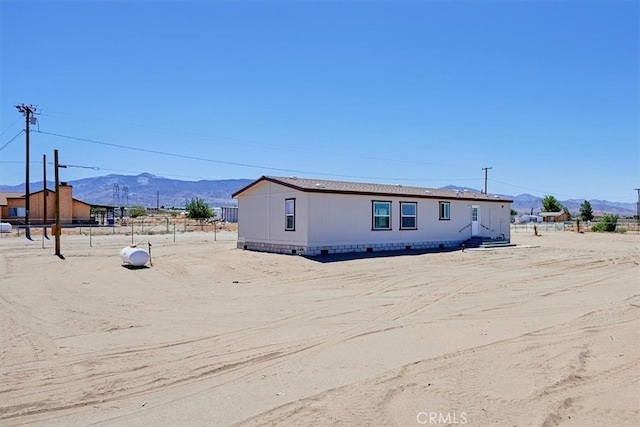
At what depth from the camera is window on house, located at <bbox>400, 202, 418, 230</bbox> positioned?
23969 mm

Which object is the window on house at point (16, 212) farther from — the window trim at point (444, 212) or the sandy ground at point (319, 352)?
the window trim at point (444, 212)

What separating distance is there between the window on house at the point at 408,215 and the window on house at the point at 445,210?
7.04 ft

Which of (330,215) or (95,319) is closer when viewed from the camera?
(95,319)

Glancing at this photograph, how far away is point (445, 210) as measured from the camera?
2622cm

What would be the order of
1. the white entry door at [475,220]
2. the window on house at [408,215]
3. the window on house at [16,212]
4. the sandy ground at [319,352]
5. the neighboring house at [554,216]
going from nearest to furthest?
the sandy ground at [319,352] < the window on house at [408,215] < the white entry door at [475,220] < the window on house at [16,212] < the neighboring house at [554,216]

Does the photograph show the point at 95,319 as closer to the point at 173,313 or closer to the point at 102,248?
the point at 173,313

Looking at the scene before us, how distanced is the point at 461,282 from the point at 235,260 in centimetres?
891

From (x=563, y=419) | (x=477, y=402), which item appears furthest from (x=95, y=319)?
(x=563, y=419)

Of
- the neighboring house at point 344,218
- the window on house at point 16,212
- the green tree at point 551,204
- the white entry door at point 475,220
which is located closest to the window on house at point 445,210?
the neighboring house at point 344,218

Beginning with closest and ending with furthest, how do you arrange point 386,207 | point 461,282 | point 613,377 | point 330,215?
point 613,377
point 461,282
point 330,215
point 386,207

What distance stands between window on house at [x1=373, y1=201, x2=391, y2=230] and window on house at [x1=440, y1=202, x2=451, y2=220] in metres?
4.02

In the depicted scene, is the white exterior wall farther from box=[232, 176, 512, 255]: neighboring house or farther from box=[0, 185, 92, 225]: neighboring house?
box=[0, 185, 92, 225]: neighboring house

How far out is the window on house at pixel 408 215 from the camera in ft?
78.6

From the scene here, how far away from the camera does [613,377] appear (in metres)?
5.61
